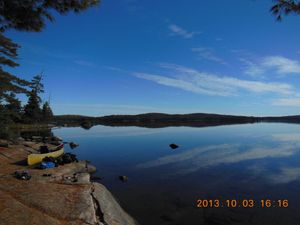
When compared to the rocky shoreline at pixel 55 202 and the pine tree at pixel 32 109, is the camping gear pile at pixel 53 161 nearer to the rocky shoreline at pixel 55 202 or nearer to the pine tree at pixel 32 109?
the rocky shoreline at pixel 55 202

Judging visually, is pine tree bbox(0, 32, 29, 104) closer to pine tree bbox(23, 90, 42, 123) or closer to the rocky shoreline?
the rocky shoreline

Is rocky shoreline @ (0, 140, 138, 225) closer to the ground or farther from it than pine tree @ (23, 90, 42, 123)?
→ closer to the ground

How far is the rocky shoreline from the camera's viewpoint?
1188 centimetres

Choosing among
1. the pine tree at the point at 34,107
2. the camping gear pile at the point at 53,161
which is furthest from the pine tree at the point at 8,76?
the pine tree at the point at 34,107

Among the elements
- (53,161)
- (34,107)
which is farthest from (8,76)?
(34,107)

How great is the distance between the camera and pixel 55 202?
553 inches

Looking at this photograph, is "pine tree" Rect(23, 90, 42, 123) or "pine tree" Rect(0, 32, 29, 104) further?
"pine tree" Rect(23, 90, 42, 123)

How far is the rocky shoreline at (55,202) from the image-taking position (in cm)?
1188
